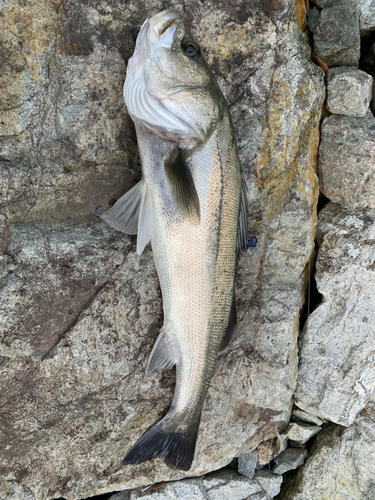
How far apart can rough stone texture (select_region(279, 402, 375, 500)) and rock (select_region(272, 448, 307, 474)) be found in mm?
72

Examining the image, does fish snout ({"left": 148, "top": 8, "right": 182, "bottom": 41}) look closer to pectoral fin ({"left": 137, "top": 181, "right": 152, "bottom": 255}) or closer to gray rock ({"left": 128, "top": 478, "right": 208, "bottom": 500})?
pectoral fin ({"left": 137, "top": 181, "right": 152, "bottom": 255})

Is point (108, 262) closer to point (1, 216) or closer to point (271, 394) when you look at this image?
point (1, 216)

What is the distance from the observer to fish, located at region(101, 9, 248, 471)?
2586mm

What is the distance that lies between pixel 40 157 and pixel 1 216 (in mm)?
518

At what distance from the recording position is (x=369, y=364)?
3605 millimetres

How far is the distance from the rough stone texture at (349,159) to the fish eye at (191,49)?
146 cm

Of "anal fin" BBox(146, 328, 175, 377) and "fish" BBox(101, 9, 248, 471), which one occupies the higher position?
"fish" BBox(101, 9, 248, 471)

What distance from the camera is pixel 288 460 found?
3.85 m

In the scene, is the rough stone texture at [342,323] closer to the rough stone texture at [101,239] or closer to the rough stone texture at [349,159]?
the rough stone texture at [349,159]

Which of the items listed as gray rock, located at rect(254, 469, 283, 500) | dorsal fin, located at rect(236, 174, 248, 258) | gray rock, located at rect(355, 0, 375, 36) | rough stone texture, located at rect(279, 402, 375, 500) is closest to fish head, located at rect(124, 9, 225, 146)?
dorsal fin, located at rect(236, 174, 248, 258)

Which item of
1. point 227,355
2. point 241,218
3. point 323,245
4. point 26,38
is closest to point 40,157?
point 26,38

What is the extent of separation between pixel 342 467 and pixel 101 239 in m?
3.05

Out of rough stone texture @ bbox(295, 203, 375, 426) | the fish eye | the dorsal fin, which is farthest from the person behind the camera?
rough stone texture @ bbox(295, 203, 375, 426)

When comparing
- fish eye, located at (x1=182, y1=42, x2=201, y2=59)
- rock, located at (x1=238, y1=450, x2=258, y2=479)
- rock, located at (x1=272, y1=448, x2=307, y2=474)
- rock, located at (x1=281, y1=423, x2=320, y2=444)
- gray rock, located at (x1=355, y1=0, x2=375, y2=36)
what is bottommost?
rock, located at (x1=272, y1=448, x2=307, y2=474)
